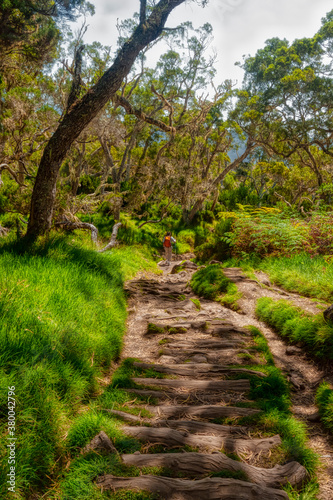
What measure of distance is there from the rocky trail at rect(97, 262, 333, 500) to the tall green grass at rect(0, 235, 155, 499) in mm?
471

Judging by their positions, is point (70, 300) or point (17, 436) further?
point (70, 300)

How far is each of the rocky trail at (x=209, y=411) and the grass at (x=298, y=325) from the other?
7.5 inches

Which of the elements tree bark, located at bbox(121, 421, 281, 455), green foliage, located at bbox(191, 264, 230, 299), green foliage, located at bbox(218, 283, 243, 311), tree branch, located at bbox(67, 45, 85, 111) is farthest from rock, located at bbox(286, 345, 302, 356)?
tree branch, located at bbox(67, 45, 85, 111)

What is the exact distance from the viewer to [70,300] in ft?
13.5

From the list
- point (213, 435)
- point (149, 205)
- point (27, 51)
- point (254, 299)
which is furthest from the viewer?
point (149, 205)

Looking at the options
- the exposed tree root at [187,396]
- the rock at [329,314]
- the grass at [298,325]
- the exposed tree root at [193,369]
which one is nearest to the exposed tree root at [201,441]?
the exposed tree root at [187,396]

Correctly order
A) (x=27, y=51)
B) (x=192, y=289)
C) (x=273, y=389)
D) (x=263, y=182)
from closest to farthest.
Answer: (x=273, y=389) → (x=192, y=289) → (x=27, y=51) → (x=263, y=182)

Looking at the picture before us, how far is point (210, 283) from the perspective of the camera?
760 centimetres

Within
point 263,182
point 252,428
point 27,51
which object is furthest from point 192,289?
point 263,182

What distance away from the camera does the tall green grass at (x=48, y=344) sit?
2.04 m

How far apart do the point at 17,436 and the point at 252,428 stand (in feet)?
6.56

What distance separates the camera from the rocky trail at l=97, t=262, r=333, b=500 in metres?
1.90

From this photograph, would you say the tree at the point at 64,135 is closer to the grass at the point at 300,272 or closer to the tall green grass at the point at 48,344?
the tall green grass at the point at 48,344

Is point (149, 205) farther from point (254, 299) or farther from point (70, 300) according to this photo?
point (70, 300)
